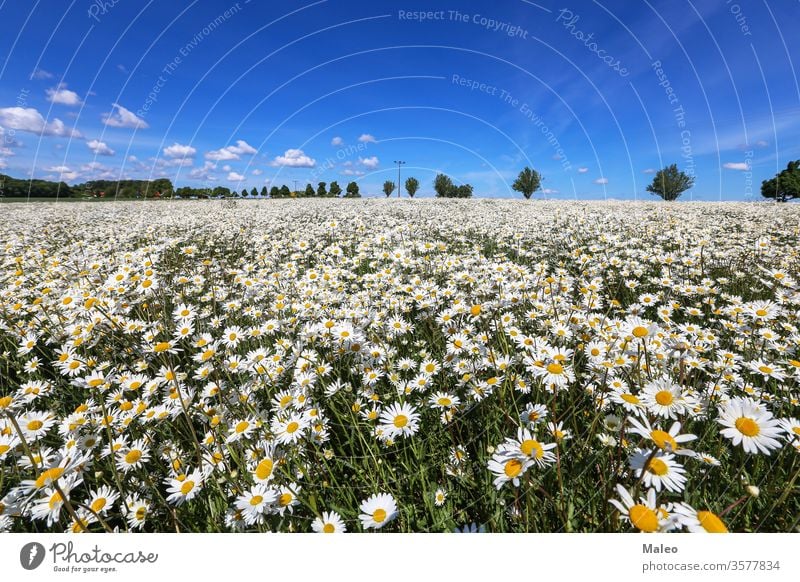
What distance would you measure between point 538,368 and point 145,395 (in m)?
2.94

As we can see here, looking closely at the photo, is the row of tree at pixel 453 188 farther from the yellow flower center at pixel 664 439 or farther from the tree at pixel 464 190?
the yellow flower center at pixel 664 439

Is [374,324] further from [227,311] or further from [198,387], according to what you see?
[227,311]

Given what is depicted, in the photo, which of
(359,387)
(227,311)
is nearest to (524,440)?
(359,387)

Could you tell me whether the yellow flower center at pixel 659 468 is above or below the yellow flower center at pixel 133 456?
above

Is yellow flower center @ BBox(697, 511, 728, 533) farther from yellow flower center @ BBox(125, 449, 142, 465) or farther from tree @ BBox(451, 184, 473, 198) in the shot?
tree @ BBox(451, 184, 473, 198)

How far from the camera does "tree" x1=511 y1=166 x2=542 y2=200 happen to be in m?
61.1

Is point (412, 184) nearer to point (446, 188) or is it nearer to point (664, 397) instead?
point (446, 188)

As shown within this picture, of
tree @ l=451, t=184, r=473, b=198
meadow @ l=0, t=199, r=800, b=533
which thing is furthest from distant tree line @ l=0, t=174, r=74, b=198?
tree @ l=451, t=184, r=473, b=198

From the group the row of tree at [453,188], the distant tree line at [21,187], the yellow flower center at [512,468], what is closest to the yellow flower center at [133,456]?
the yellow flower center at [512,468]

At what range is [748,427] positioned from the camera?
4.80ft

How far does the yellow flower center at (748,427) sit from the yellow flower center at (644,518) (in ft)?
2.25
